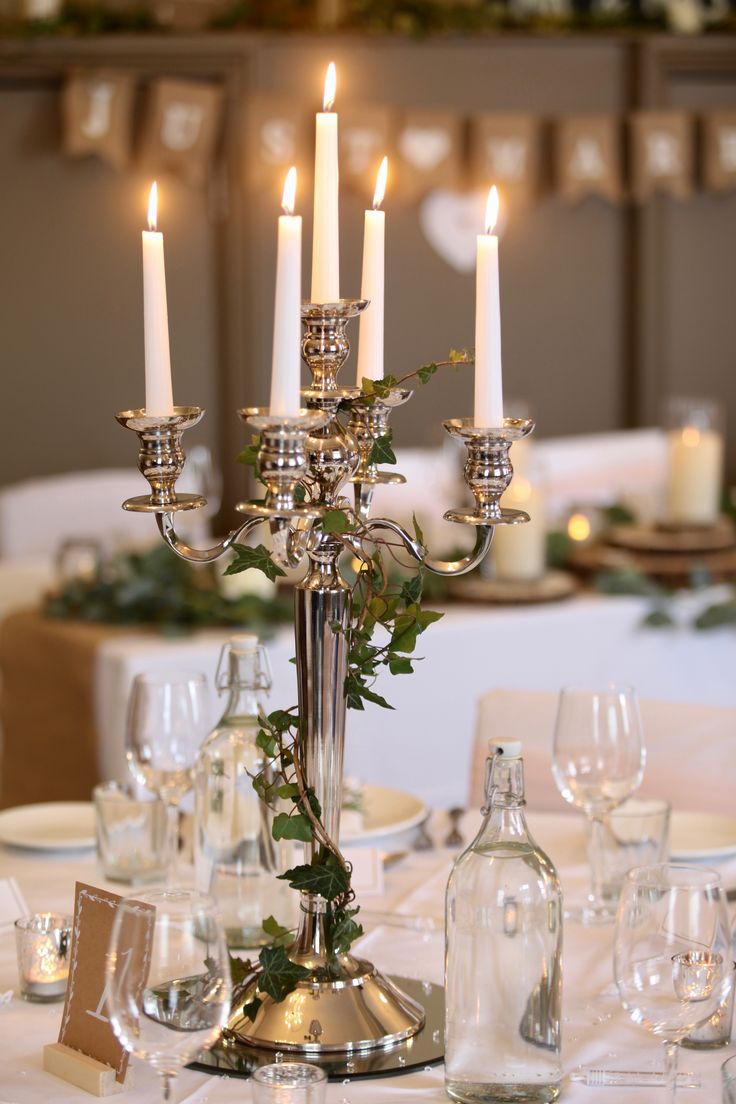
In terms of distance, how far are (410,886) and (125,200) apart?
13.2 feet

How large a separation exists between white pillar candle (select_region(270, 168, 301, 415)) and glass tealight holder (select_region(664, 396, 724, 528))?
2245 millimetres

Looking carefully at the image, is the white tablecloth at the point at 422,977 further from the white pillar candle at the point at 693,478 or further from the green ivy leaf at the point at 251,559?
the white pillar candle at the point at 693,478

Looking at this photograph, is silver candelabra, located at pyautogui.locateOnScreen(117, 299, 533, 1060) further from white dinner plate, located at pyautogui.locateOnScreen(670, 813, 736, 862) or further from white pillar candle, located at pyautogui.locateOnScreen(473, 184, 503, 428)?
white dinner plate, located at pyautogui.locateOnScreen(670, 813, 736, 862)

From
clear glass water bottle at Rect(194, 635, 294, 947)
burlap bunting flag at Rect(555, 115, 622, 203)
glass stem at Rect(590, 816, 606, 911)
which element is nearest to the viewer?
clear glass water bottle at Rect(194, 635, 294, 947)

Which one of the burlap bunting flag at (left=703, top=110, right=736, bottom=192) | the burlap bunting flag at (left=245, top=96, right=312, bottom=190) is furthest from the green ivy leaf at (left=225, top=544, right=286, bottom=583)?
the burlap bunting flag at (left=703, top=110, right=736, bottom=192)

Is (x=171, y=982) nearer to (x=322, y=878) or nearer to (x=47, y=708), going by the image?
(x=322, y=878)

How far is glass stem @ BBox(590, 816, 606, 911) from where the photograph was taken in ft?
4.89

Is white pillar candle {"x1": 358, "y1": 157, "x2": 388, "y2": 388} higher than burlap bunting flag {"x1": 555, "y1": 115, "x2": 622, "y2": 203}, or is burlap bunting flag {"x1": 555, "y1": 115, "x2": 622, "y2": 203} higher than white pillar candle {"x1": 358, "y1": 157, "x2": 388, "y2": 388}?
burlap bunting flag {"x1": 555, "y1": 115, "x2": 622, "y2": 203}

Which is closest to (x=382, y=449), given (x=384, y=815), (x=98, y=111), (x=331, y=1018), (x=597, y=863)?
(x=331, y=1018)

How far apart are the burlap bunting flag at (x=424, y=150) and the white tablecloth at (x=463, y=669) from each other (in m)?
2.69

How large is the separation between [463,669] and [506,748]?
1.73 metres

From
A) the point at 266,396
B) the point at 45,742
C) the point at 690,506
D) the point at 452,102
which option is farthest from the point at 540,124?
the point at 45,742

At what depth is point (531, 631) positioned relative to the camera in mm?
2818

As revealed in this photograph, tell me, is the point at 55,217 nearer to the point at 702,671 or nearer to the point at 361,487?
the point at 702,671
